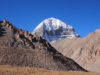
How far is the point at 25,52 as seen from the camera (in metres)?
60.2

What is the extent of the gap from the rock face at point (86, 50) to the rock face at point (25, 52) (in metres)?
45.9

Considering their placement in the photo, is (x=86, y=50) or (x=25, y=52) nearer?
(x=25, y=52)

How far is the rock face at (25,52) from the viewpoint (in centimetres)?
5644

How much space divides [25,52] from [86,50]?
2965 inches

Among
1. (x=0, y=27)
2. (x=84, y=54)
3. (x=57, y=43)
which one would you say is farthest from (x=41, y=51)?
(x=57, y=43)

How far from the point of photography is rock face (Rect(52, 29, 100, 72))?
116744 millimetres

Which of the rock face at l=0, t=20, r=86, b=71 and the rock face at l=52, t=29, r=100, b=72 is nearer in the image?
the rock face at l=0, t=20, r=86, b=71

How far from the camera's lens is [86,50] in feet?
427

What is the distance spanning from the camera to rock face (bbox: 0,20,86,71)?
56438 millimetres

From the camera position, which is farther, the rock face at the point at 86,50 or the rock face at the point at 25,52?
the rock face at the point at 86,50

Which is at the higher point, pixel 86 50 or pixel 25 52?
pixel 86 50

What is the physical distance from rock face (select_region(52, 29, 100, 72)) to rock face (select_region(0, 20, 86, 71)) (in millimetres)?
45924

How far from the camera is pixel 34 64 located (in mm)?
56531

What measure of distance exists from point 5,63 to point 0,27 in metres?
19.5
